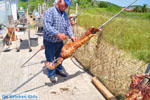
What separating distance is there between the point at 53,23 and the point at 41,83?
1.46 meters

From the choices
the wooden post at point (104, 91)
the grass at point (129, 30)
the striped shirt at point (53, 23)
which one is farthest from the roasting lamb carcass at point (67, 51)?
the wooden post at point (104, 91)

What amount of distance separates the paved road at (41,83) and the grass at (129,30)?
1.24m

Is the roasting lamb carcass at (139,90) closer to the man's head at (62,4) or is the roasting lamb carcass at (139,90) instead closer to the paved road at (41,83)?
the paved road at (41,83)

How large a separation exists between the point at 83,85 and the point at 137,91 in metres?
1.90

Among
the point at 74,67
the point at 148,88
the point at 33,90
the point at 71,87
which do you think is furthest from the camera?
the point at 74,67

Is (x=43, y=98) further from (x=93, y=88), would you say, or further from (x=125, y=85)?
(x=125, y=85)

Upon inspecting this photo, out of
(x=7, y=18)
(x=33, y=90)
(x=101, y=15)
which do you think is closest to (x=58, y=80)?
(x=33, y=90)

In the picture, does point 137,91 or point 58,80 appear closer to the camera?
point 137,91

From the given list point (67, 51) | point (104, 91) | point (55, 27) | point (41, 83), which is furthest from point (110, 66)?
point (41, 83)

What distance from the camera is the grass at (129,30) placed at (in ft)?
9.08

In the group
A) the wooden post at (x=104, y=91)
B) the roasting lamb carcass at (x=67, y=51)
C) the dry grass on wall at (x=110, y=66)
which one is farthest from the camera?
the dry grass on wall at (x=110, y=66)

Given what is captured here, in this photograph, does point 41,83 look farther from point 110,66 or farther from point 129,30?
point 129,30

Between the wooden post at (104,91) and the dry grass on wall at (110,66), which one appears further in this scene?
the dry grass on wall at (110,66)

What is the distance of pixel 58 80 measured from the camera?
3564mm
